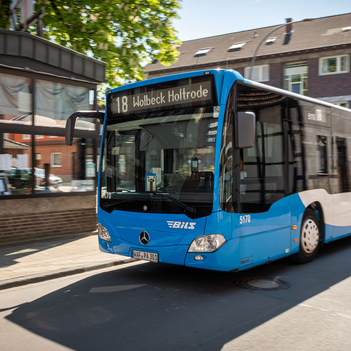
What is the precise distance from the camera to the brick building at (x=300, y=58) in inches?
1131

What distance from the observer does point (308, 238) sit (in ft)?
25.1

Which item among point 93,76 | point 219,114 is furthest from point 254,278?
point 93,76

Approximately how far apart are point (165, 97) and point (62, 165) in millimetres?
5041

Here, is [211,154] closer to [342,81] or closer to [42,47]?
[42,47]

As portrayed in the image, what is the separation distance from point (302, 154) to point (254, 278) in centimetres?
220

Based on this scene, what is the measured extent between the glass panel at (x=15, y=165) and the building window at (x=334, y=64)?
23882mm

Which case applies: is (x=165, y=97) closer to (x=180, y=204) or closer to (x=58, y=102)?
(x=180, y=204)

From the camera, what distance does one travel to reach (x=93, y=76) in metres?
11.3

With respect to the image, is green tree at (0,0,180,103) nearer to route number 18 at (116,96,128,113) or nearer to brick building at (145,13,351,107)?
route number 18 at (116,96,128,113)

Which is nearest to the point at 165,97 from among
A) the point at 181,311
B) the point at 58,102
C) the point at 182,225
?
the point at 182,225

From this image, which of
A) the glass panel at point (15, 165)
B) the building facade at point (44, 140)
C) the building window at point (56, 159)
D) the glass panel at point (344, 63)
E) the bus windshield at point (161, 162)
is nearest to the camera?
the bus windshield at point (161, 162)

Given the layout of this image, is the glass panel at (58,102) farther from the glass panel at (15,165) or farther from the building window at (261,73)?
the building window at (261,73)

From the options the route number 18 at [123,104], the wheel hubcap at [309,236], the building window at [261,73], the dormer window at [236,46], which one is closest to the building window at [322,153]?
the wheel hubcap at [309,236]

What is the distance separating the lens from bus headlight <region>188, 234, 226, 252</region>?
5.72 metres
